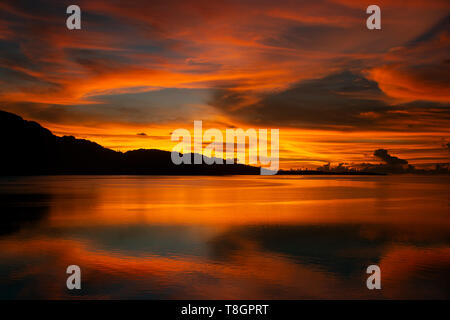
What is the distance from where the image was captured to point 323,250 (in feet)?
54.3

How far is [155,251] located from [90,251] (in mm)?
2500

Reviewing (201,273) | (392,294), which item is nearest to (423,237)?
(392,294)

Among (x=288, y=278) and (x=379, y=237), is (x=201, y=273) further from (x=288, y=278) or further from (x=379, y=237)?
(x=379, y=237)

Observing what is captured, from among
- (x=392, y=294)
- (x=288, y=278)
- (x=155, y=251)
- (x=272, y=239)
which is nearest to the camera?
(x=392, y=294)

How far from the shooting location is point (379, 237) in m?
20.2

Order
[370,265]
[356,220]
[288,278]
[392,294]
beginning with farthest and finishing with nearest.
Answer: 1. [356,220]
2. [370,265]
3. [288,278]
4. [392,294]

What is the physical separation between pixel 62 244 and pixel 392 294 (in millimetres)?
13176
